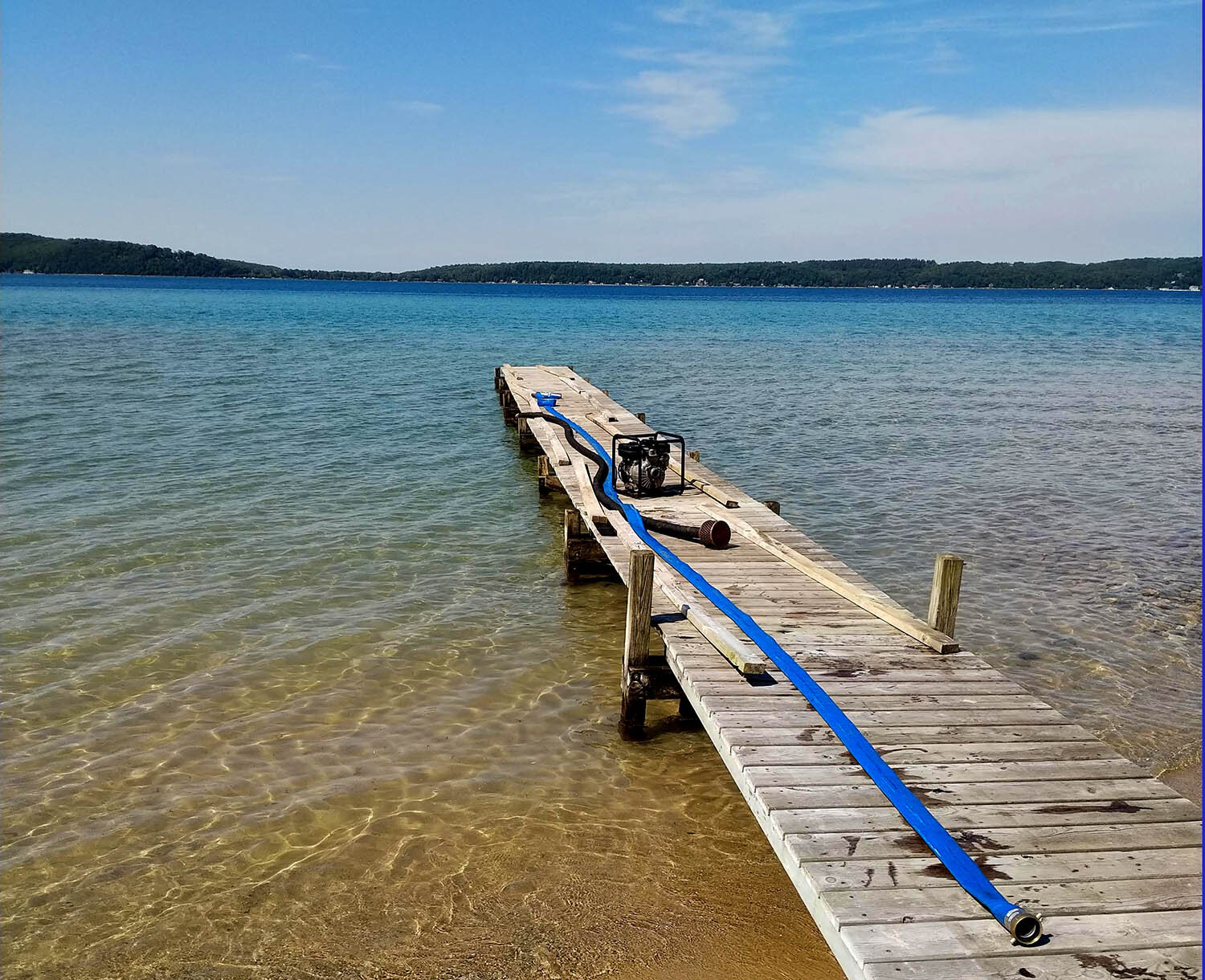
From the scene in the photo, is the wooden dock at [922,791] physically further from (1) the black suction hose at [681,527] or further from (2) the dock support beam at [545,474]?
(2) the dock support beam at [545,474]

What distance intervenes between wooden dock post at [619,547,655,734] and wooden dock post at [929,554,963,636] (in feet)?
7.66

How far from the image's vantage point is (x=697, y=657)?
23.0 feet

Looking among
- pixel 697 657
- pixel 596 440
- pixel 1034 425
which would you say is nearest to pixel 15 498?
pixel 596 440

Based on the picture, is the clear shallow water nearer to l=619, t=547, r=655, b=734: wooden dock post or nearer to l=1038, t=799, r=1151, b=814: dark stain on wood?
l=619, t=547, r=655, b=734: wooden dock post

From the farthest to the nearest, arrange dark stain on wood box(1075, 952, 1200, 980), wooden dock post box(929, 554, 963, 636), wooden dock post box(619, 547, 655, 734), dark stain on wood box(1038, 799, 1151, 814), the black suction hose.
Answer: the black suction hose
wooden dock post box(619, 547, 655, 734)
wooden dock post box(929, 554, 963, 636)
dark stain on wood box(1038, 799, 1151, 814)
dark stain on wood box(1075, 952, 1200, 980)

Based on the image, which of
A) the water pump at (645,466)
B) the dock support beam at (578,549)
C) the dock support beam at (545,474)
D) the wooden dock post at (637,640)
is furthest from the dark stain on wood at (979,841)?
the dock support beam at (545,474)

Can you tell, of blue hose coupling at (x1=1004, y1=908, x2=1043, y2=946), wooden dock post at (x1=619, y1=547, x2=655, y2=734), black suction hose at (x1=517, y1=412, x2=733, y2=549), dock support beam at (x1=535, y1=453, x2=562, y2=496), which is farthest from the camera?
dock support beam at (x1=535, y1=453, x2=562, y2=496)

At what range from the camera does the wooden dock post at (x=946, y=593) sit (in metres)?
7.07

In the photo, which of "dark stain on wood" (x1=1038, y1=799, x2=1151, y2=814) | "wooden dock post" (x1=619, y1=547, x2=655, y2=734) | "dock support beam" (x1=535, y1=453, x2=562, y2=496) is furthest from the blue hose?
"dock support beam" (x1=535, y1=453, x2=562, y2=496)

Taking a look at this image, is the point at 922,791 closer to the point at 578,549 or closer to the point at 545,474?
the point at 578,549

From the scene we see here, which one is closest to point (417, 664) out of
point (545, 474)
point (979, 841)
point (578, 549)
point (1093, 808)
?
point (578, 549)

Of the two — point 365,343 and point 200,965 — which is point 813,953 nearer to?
point 200,965

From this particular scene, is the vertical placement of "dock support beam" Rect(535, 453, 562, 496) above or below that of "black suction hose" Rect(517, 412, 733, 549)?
below

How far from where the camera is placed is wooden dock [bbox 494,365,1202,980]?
395cm
